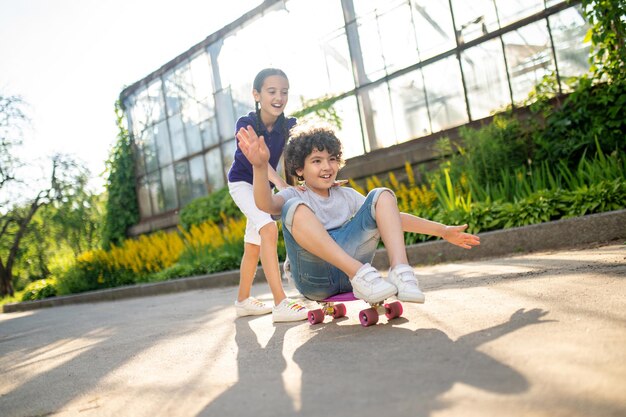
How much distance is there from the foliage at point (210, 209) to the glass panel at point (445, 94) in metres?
4.51

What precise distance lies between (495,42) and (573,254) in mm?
5151

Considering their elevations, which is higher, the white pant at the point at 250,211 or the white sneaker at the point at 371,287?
the white pant at the point at 250,211

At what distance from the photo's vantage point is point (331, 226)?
2.83m

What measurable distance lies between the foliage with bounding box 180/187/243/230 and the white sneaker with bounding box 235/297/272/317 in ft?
25.1

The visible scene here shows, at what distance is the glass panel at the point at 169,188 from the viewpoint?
14.8 m

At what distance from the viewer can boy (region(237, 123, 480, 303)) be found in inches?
92.7

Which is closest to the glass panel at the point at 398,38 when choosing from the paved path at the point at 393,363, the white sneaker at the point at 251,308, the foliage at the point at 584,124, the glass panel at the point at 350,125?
the glass panel at the point at 350,125

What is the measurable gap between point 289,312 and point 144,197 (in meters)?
13.4

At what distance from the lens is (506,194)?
19.7 ft

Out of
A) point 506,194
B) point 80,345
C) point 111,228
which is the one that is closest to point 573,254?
point 506,194

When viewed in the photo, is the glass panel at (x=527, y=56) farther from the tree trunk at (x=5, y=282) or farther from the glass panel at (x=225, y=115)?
the tree trunk at (x=5, y=282)

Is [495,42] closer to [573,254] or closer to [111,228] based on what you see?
[573,254]

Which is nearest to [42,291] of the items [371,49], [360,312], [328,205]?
[371,49]

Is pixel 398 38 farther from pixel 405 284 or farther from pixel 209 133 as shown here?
pixel 405 284
